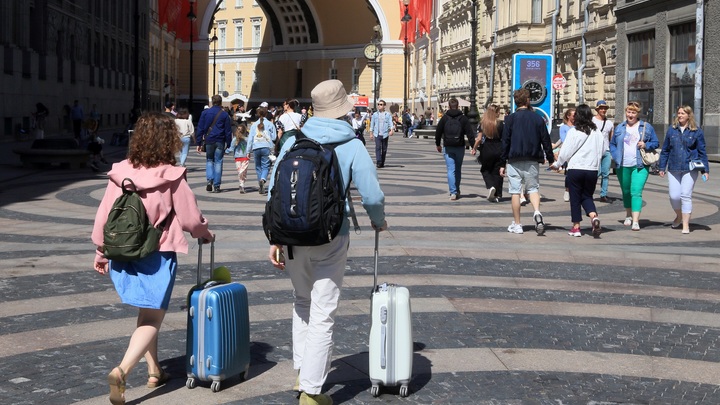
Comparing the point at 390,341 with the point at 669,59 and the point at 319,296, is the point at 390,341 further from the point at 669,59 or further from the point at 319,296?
the point at 669,59

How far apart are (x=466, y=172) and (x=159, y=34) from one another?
59036 millimetres

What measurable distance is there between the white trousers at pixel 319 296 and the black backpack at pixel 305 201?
A: 192 mm

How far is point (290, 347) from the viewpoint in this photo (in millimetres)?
7355

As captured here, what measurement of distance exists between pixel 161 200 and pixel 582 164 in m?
8.68

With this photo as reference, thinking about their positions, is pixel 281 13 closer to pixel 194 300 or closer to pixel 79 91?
pixel 79 91

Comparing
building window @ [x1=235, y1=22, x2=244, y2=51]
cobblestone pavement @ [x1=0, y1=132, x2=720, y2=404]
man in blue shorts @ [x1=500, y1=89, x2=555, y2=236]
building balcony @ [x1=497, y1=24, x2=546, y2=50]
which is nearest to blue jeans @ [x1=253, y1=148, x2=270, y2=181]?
cobblestone pavement @ [x1=0, y1=132, x2=720, y2=404]

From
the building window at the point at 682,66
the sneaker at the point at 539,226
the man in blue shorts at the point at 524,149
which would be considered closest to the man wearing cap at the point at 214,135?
the man in blue shorts at the point at 524,149

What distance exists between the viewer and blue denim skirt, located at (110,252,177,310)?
5.93 meters

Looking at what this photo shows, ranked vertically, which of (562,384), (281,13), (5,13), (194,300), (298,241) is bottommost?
(562,384)

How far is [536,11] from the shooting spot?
56.6 meters

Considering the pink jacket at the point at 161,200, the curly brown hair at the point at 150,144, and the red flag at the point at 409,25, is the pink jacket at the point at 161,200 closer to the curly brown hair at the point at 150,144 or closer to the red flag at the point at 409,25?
the curly brown hair at the point at 150,144

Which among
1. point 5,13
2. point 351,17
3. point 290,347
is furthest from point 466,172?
point 351,17

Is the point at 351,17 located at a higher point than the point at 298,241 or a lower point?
higher

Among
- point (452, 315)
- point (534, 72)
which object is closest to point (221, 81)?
point (534, 72)
